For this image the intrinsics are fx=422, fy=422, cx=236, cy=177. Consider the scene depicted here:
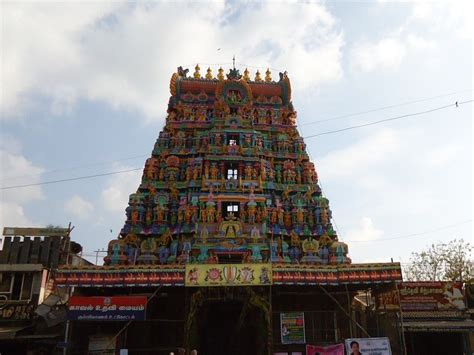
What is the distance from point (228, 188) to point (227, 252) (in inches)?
185

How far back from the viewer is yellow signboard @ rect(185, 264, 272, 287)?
19.1 m

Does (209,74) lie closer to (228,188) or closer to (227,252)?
(228,188)

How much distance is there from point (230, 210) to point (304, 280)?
9.75m

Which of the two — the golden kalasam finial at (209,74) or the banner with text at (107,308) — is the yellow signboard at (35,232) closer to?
the banner with text at (107,308)

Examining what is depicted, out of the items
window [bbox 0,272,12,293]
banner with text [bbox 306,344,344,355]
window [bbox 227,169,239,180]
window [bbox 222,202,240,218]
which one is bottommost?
banner with text [bbox 306,344,344,355]

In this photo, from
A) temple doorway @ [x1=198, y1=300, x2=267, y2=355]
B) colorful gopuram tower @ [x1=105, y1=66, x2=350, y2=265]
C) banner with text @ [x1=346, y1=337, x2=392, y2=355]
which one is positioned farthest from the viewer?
colorful gopuram tower @ [x1=105, y1=66, x2=350, y2=265]

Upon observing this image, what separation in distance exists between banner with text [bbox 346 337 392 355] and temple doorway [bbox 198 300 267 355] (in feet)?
24.2

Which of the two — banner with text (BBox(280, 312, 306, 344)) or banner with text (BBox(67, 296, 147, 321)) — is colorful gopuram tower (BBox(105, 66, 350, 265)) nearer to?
banner with text (BBox(280, 312, 306, 344))

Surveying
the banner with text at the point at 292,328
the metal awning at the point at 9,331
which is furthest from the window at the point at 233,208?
the metal awning at the point at 9,331

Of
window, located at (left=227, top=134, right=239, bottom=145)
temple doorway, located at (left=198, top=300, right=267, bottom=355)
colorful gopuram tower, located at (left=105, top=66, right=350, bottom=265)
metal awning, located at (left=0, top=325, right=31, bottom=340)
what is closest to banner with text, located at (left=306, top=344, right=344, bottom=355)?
temple doorway, located at (left=198, top=300, right=267, bottom=355)

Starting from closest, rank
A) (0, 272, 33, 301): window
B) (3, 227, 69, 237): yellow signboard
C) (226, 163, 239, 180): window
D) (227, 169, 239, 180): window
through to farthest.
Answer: (0, 272, 33, 301): window < (3, 227, 69, 237): yellow signboard < (226, 163, 239, 180): window < (227, 169, 239, 180): window

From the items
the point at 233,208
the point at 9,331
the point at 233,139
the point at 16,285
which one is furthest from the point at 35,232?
Result: the point at 233,139

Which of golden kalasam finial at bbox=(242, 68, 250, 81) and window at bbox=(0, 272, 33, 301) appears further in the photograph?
golden kalasam finial at bbox=(242, 68, 250, 81)

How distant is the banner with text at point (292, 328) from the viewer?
800 inches
